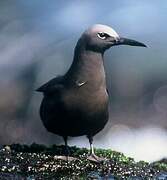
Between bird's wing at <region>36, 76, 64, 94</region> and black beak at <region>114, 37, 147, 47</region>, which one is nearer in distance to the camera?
black beak at <region>114, 37, 147, 47</region>

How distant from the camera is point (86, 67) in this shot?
11.6 meters

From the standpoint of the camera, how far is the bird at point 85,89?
37.5 ft

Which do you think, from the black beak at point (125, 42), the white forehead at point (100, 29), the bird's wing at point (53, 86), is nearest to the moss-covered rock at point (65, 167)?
the bird's wing at point (53, 86)

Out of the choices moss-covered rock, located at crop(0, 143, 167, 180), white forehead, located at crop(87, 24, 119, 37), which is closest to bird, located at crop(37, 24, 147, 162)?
white forehead, located at crop(87, 24, 119, 37)

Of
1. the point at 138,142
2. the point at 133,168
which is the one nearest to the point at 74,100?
the point at 133,168

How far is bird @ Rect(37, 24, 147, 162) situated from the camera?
37.5 feet

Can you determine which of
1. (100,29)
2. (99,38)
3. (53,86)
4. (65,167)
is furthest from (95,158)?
(100,29)

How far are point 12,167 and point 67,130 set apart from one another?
1338 millimetres

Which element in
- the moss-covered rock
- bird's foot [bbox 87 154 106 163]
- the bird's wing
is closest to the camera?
the moss-covered rock

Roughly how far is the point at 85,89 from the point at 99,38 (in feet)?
2.63

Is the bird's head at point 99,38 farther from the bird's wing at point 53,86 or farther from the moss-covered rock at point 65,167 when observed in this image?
the moss-covered rock at point 65,167

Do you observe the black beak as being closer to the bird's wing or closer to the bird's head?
the bird's head

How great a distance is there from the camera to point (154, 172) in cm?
1130

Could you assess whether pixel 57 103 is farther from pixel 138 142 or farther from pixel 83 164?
pixel 138 142
